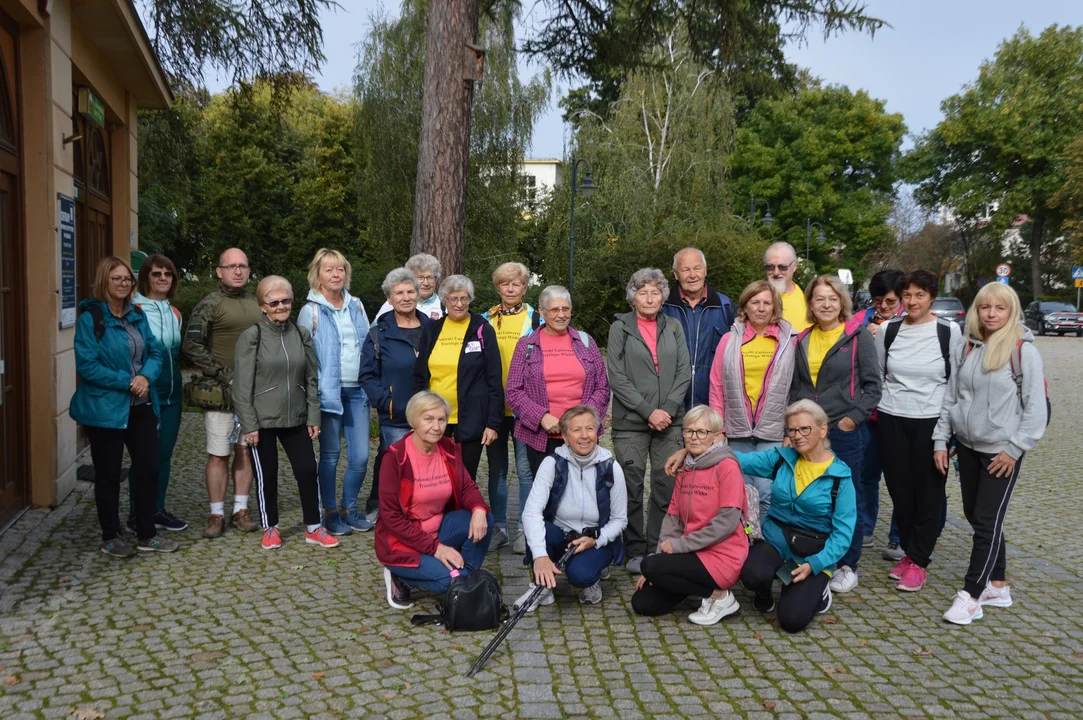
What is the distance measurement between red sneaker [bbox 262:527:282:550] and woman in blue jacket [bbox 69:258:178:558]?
0.57 m

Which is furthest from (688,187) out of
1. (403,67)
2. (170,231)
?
(170,231)

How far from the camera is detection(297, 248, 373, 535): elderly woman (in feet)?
21.5

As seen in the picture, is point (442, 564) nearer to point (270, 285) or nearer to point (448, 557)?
point (448, 557)

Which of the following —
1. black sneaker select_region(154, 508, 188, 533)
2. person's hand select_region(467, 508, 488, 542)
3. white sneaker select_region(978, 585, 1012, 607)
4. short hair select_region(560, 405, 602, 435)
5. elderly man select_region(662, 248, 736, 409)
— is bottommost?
black sneaker select_region(154, 508, 188, 533)

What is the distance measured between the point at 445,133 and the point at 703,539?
7.04 m

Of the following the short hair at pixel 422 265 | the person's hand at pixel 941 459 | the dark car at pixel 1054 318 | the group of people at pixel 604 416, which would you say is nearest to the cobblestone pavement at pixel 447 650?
the group of people at pixel 604 416

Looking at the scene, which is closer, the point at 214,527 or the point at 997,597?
the point at 997,597

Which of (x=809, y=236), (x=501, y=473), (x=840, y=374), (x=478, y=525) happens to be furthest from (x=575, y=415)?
(x=809, y=236)

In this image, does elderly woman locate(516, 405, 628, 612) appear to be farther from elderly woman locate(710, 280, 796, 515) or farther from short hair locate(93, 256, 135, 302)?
short hair locate(93, 256, 135, 302)

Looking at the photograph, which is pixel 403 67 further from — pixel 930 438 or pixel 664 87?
pixel 930 438

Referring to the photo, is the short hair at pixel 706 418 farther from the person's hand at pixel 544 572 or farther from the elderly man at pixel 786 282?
the elderly man at pixel 786 282

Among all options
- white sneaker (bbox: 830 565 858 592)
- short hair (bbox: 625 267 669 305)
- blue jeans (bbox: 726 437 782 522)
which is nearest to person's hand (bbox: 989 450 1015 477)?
white sneaker (bbox: 830 565 858 592)

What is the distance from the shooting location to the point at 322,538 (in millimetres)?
6453

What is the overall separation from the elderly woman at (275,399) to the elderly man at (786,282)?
3.16 meters
